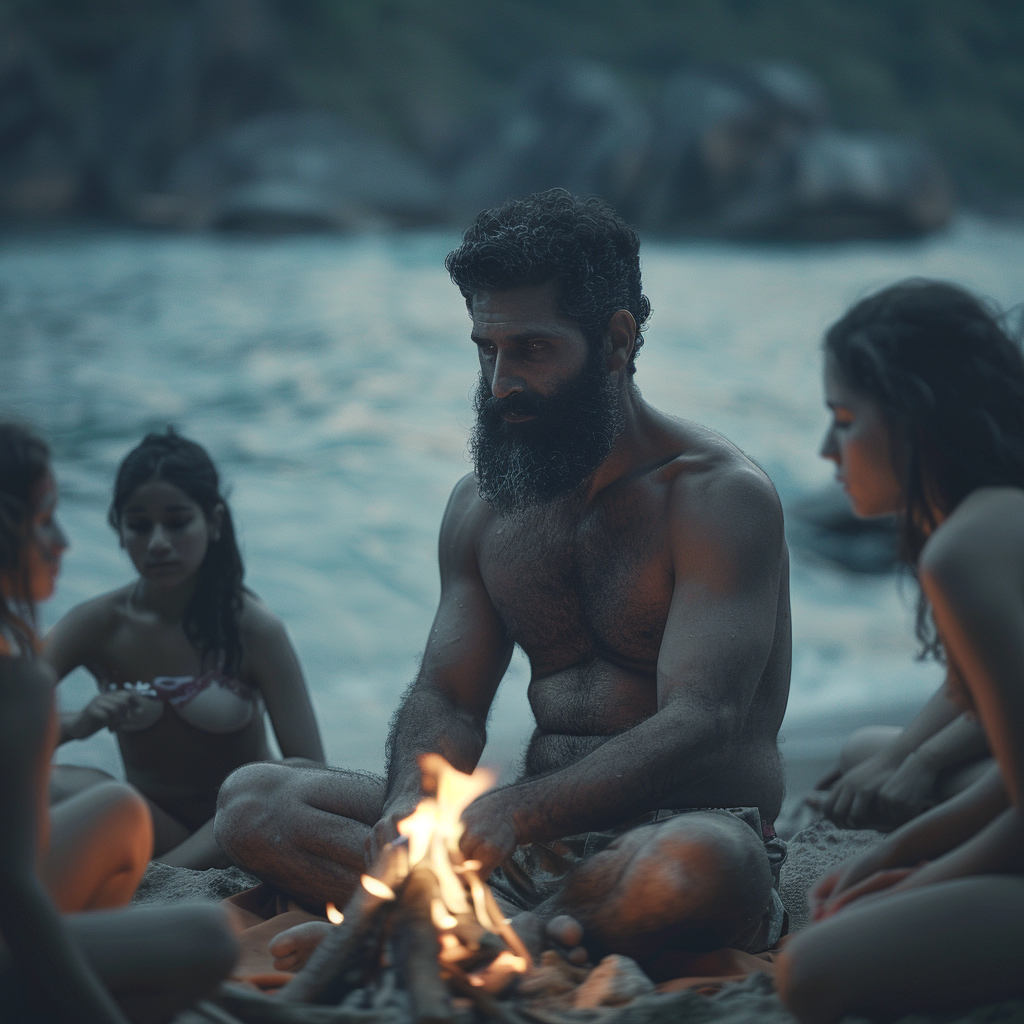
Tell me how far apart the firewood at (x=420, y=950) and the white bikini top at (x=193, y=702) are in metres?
1.40

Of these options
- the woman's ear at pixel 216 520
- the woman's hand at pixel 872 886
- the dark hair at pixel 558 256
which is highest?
the dark hair at pixel 558 256

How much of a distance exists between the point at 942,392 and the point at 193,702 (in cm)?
228

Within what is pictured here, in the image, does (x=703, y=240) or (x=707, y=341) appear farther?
(x=703, y=240)

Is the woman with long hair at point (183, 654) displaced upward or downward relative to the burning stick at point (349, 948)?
upward

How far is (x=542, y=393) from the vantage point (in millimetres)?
2838

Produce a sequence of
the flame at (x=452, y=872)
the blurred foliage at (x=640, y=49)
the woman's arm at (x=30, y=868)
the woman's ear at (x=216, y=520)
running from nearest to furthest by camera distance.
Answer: the woman's arm at (x=30, y=868)
the flame at (x=452, y=872)
the woman's ear at (x=216, y=520)
the blurred foliage at (x=640, y=49)

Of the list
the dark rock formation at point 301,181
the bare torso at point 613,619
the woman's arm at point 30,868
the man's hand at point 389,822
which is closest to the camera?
the woman's arm at point 30,868

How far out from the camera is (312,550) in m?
11.0

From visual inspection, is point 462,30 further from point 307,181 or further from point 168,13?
point 307,181

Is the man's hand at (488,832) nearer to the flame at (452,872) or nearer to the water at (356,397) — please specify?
the flame at (452,872)

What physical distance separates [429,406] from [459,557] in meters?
13.5

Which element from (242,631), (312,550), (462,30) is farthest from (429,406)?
(462,30)

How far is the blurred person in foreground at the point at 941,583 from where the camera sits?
1820 millimetres

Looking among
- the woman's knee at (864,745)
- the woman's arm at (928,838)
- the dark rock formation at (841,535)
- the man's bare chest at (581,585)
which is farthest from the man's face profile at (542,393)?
the dark rock formation at (841,535)
